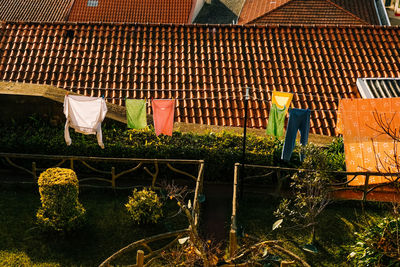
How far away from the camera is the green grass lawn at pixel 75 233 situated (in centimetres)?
927

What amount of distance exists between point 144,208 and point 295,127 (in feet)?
13.3

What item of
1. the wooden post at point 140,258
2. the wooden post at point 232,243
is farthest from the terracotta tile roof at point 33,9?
the wooden post at point 232,243

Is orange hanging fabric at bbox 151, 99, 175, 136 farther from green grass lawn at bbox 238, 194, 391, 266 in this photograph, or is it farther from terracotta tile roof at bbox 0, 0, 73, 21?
terracotta tile roof at bbox 0, 0, 73, 21

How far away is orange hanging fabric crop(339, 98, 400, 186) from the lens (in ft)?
37.6

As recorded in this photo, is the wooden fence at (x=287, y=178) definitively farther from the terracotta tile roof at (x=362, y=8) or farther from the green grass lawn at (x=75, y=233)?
the terracotta tile roof at (x=362, y=8)

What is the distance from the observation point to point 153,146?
11.8 meters

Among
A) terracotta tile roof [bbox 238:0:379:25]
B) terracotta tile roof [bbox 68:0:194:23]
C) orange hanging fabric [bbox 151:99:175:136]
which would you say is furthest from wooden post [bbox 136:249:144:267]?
terracotta tile roof [bbox 68:0:194:23]

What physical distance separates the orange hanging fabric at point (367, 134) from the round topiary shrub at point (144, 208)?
189 inches

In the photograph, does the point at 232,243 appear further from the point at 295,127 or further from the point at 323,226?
A: the point at 295,127

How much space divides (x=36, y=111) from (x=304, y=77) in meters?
7.89

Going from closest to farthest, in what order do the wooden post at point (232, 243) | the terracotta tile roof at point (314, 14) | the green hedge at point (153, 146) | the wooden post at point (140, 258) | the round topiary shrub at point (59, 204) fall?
the wooden post at point (140, 258) < the wooden post at point (232, 243) < the round topiary shrub at point (59, 204) < the green hedge at point (153, 146) < the terracotta tile roof at point (314, 14)

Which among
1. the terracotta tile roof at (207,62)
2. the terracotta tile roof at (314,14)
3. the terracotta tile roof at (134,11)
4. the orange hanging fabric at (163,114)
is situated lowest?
the orange hanging fabric at (163,114)

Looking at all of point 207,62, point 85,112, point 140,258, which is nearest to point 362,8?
point 207,62

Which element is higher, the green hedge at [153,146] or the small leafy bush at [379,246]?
the green hedge at [153,146]
